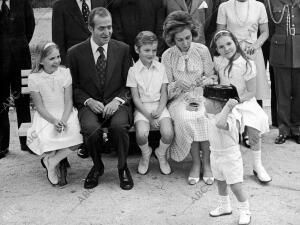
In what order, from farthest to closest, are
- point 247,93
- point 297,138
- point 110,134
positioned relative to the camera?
point 297,138 < point 110,134 < point 247,93

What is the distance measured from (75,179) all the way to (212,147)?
1625 millimetres

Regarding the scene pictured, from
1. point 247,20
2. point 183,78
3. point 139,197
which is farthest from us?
point 247,20

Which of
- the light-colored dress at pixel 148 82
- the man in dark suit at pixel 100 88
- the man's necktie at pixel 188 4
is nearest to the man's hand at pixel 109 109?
the man in dark suit at pixel 100 88

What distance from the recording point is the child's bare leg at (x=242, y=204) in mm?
3768

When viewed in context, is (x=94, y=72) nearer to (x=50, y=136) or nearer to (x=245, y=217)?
(x=50, y=136)

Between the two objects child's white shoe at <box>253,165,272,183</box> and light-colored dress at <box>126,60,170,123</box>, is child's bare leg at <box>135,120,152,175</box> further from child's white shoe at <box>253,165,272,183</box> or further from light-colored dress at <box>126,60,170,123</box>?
child's white shoe at <box>253,165,272,183</box>

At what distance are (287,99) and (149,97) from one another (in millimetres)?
1719

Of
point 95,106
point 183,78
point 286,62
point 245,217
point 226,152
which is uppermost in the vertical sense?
point 286,62

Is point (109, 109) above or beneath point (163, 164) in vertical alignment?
above

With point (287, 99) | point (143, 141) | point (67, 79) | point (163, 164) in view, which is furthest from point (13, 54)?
point (287, 99)

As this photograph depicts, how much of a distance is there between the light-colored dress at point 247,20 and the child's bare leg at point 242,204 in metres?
1.85

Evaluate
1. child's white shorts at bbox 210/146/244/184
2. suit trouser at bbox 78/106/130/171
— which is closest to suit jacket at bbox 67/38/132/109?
suit trouser at bbox 78/106/130/171

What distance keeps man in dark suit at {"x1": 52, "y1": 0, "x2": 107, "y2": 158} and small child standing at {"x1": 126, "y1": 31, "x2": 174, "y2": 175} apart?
796 mm

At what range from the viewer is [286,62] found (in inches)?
215
